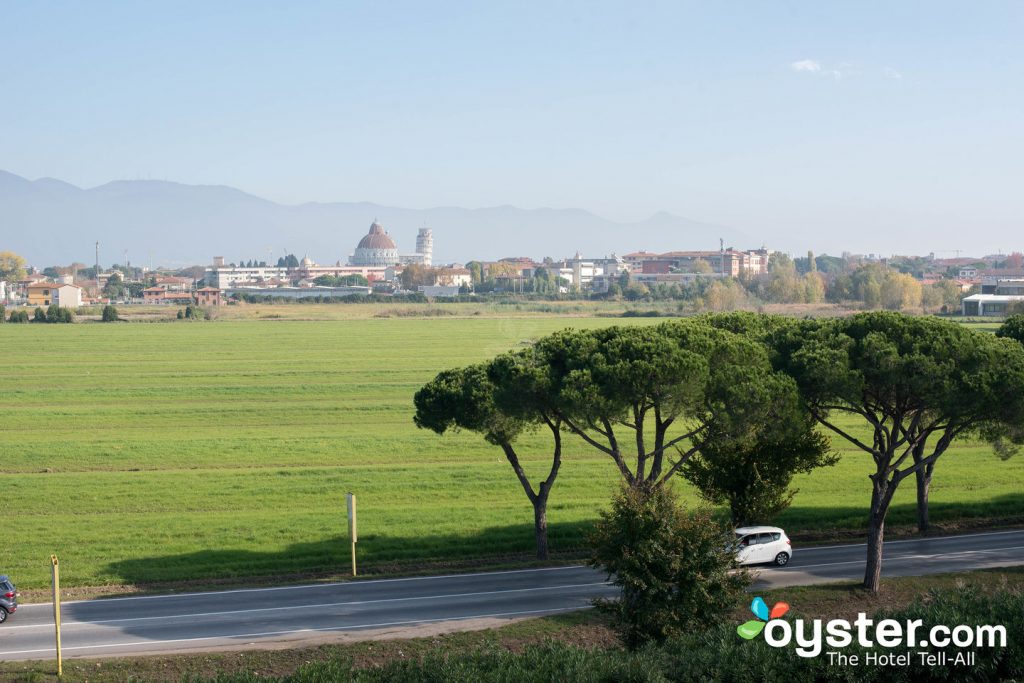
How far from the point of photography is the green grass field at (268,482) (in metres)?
→ 28.9

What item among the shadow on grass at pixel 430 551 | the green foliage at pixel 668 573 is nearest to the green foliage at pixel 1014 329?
the shadow on grass at pixel 430 551

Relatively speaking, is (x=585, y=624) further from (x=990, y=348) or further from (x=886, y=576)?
(x=990, y=348)

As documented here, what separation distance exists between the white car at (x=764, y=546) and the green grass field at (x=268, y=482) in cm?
464

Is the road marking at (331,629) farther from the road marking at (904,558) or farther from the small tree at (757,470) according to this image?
the small tree at (757,470)

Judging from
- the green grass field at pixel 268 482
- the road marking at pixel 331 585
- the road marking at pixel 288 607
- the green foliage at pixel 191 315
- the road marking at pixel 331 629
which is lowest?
the road marking at pixel 331 585

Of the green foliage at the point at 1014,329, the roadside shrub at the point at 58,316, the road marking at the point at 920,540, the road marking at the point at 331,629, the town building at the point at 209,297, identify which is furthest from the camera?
the town building at the point at 209,297

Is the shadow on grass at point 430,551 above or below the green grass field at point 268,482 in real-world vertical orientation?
below

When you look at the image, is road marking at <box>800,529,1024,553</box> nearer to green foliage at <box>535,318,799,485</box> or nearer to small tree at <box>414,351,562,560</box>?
green foliage at <box>535,318,799,485</box>

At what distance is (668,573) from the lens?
1875 centimetres

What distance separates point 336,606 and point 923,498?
17711mm

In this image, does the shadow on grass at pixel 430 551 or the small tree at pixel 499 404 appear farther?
the small tree at pixel 499 404

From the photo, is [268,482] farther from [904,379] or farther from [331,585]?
[904,379]

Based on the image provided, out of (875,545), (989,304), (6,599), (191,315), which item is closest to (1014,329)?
(875,545)

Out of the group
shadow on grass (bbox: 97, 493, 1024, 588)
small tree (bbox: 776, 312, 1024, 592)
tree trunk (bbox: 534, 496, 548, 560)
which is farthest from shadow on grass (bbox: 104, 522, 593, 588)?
small tree (bbox: 776, 312, 1024, 592)
